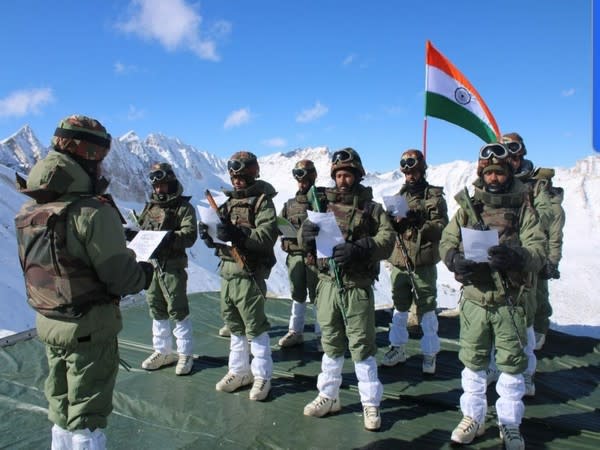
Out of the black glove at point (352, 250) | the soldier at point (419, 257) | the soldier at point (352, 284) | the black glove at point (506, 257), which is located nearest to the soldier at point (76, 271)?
the black glove at point (352, 250)

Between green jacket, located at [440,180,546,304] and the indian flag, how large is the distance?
122 inches

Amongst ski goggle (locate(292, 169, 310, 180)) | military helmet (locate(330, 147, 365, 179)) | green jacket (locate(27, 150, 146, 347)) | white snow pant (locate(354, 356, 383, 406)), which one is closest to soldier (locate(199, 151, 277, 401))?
military helmet (locate(330, 147, 365, 179))

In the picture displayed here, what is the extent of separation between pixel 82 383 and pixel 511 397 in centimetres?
350

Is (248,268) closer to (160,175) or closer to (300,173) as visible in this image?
(160,175)

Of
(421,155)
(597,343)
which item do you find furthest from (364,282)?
(597,343)

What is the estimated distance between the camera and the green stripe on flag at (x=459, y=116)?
6.61m

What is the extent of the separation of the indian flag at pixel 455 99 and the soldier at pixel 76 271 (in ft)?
17.4

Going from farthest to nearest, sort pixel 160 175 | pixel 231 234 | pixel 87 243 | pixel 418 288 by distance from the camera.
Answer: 1. pixel 418 288
2. pixel 160 175
3. pixel 231 234
4. pixel 87 243

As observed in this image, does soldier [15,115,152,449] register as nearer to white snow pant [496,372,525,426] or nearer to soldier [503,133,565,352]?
white snow pant [496,372,525,426]

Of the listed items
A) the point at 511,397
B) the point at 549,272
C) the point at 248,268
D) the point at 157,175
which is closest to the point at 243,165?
the point at 248,268

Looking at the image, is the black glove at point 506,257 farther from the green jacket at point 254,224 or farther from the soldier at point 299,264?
the soldier at point 299,264

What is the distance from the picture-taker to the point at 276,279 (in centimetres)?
5947

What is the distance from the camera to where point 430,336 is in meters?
5.57

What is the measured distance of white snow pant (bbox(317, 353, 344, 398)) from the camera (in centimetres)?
431
